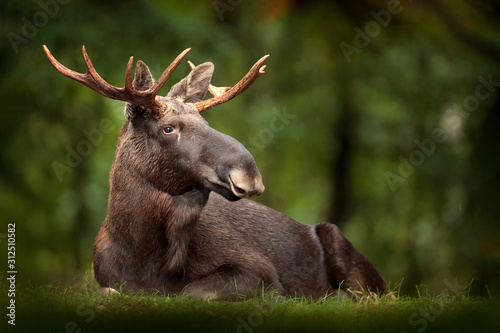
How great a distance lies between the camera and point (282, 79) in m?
13.6

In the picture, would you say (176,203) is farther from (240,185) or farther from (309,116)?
(309,116)

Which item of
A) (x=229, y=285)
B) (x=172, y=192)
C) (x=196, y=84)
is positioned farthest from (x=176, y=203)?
(x=196, y=84)

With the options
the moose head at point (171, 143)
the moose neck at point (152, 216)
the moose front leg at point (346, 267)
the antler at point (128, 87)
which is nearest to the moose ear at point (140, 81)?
the moose head at point (171, 143)

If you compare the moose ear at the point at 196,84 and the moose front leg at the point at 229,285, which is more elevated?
the moose ear at the point at 196,84

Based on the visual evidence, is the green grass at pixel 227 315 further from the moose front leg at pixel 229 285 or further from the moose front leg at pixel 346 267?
the moose front leg at pixel 346 267

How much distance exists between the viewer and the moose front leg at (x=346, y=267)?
26.5 feet

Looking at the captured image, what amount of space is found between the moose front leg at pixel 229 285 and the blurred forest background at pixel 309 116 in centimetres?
200

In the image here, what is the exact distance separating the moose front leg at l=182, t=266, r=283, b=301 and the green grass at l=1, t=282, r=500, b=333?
0.40 meters

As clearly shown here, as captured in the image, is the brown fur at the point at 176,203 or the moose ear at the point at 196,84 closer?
the brown fur at the point at 176,203

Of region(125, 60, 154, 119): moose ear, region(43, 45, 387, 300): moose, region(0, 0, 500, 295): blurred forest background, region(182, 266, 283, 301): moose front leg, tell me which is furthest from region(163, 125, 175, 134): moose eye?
region(0, 0, 500, 295): blurred forest background

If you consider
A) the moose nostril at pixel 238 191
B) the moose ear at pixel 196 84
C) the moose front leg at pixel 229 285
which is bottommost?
the moose front leg at pixel 229 285

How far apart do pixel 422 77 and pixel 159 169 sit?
7675 mm

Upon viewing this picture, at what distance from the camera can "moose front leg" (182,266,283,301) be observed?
20.9 feet

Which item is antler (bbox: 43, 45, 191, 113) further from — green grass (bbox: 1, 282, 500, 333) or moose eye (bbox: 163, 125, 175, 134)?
green grass (bbox: 1, 282, 500, 333)
